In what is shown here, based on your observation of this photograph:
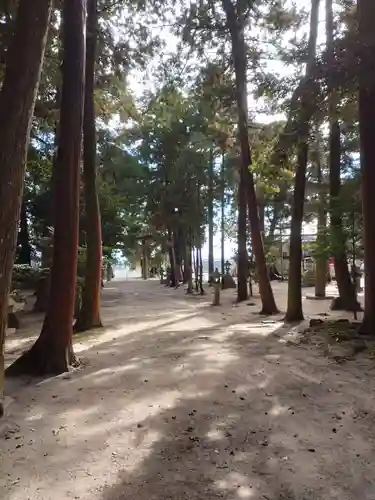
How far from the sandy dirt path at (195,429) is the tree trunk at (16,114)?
3.90 feet

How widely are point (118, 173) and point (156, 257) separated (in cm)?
1934

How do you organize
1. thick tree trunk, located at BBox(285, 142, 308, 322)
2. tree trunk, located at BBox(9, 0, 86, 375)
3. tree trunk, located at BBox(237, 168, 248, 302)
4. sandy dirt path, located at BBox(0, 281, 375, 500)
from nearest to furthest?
sandy dirt path, located at BBox(0, 281, 375, 500)
tree trunk, located at BBox(9, 0, 86, 375)
thick tree trunk, located at BBox(285, 142, 308, 322)
tree trunk, located at BBox(237, 168, 248, 302)

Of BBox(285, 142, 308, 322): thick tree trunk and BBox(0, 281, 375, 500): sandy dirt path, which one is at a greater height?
BBox(285, 142, 308, 322): thick tree trunk

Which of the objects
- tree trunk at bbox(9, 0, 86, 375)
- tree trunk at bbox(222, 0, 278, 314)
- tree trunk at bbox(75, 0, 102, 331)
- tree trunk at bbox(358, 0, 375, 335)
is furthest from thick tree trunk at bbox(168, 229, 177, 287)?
tree trunk at bbox(9, 0, 86, 375)

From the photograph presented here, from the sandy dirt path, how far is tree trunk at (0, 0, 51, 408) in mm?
1189

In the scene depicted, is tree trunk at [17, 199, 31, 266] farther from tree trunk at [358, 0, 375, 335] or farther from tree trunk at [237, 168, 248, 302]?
tree trunk at [358, 0, 375, 335]

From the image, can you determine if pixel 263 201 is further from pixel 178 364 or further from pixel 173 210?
pixel 178 364

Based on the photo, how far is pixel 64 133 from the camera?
6945 mm

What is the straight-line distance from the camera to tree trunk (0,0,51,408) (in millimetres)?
4172

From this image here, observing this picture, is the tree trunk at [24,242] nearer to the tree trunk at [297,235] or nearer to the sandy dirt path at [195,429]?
the tree trunk at [297,235]

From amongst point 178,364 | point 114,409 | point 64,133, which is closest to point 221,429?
point 114,409

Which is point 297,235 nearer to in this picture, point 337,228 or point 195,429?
point 337,228

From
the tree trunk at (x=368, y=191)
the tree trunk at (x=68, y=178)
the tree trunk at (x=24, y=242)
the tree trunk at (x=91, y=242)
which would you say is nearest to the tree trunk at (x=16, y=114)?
the tree trunk at (x=68, y=178)

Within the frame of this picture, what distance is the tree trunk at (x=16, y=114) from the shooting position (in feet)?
13.7
